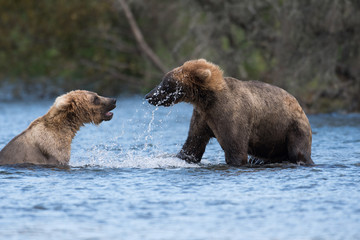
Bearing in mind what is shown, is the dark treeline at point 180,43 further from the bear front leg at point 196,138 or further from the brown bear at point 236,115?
the bear front leg at point 196,138

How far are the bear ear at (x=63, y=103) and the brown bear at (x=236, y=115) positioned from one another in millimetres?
1178

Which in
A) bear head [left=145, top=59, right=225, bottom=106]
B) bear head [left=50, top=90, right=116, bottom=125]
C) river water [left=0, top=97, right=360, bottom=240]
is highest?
bear head [left=145, top=59, right=225, bottom=106]

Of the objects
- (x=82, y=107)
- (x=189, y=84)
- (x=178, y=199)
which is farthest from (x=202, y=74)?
(x=178, y=199)

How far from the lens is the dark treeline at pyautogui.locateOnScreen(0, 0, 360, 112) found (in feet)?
61.2

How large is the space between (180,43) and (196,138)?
12596 millimetres

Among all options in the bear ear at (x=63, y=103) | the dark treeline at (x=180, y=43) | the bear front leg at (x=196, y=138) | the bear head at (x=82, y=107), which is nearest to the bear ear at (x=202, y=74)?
the bear front leg at (x=196, y=138)

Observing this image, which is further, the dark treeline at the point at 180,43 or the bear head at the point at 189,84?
the dark treeline at the point at 180,43

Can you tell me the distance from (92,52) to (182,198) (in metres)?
24.3

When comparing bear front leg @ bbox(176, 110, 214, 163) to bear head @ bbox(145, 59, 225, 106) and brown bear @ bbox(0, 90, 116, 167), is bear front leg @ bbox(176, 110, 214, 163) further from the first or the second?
brown bear @ bbox(0, 90, 116, 167)

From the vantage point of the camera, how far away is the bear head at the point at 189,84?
29.7 feet

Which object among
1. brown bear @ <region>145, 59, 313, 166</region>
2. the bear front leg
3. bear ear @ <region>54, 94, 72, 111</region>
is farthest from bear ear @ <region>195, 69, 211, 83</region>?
bear ear @ <region>54, 94, 72, 111</region>

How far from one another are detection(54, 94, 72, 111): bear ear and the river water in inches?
34.4

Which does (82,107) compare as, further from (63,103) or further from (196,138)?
(196,138)

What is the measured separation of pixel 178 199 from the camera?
23.6 ft
